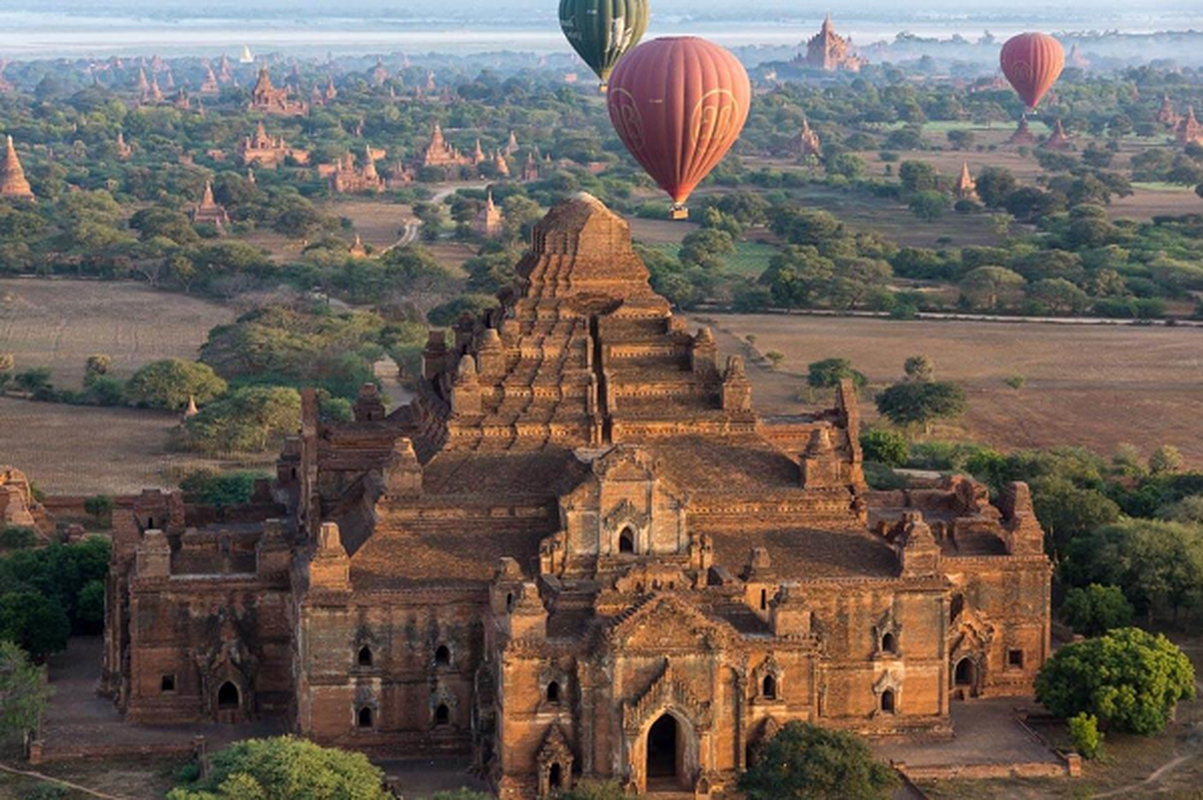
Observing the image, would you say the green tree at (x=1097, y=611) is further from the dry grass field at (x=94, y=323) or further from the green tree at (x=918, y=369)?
the dry grass field at (x=94, y=323)

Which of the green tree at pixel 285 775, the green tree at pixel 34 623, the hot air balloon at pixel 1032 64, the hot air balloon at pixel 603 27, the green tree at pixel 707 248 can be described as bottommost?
the green tree at pixel 285 775

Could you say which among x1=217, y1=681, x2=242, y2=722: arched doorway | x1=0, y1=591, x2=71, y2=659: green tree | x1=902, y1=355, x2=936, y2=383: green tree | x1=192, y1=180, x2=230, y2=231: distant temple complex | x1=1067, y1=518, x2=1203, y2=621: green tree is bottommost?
x1=217, y1=681, x2=242, y2=722: arched doorway

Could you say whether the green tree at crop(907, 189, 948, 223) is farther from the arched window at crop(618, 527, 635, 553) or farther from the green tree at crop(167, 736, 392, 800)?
the green tree at crop(167, 736, 392, 800)

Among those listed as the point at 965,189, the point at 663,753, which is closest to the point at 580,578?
the point at 663,753

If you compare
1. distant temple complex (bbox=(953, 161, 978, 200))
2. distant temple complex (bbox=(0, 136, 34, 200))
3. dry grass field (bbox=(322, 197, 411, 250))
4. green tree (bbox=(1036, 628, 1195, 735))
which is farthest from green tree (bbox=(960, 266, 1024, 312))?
distant temple complex (bbox=(0, 136, 34, 200))

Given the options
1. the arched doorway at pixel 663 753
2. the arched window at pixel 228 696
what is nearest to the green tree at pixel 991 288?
the arched window at pixel 228 696

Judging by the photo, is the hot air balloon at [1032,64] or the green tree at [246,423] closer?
the green tree at [246,423]
